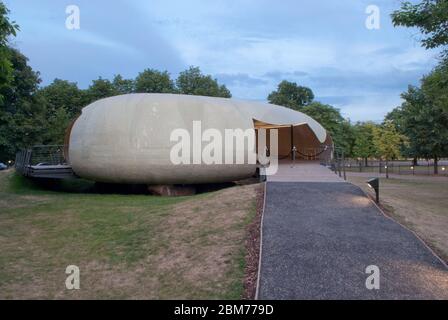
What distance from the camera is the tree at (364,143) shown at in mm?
53250

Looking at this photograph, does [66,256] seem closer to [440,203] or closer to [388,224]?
[388,224]

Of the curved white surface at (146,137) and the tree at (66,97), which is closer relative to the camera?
the curved white surface at (146,137)

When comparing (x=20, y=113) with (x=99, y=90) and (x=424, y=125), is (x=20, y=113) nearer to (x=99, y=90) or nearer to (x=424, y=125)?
(x=99, y=90)

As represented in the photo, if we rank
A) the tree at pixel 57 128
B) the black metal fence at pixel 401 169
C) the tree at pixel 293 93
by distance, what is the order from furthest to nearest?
1. the tree at pixel 293 93
2. the black metal fence at pixel 401 169
3. the tree at pixel 57 128

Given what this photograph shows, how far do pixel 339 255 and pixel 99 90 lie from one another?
36436mm

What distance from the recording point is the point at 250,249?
7.69 m

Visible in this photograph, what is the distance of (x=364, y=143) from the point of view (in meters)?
53.7

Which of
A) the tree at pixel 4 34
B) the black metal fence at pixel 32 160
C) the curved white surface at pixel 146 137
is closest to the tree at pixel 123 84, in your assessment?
the black metal fence at pixel 32 160

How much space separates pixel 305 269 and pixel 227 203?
16.7 ft

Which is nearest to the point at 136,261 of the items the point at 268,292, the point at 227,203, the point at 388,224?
the point at 268,292

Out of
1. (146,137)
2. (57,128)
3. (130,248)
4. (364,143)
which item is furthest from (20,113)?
(364,143)

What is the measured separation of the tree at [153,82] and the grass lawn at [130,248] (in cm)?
2898

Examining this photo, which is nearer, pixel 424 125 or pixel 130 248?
pixel 130 248

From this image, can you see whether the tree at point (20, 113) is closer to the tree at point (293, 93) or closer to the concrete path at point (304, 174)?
the concrete path at point (304, 174)
